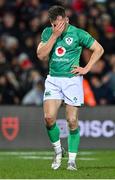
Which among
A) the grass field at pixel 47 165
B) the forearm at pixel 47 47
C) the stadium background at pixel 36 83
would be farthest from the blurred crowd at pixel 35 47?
Result: the forearm at pixel 47 47

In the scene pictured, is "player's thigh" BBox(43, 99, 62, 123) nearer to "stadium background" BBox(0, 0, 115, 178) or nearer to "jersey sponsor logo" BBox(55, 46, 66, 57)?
"jersey sponsor logo" BBox(55, 46, 66, 57)

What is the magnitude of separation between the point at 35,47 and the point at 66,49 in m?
8.17

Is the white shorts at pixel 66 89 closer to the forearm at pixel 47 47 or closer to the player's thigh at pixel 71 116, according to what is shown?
the player's thigh at pixel 71 116

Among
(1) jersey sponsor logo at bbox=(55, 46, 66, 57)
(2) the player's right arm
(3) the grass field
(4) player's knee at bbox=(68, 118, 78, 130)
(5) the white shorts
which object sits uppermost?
(2) the player's right arm

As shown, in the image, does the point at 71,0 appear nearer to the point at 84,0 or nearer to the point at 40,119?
the point at 84,0

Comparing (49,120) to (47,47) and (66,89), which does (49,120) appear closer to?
(66,89)

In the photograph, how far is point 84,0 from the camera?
21.1 meters

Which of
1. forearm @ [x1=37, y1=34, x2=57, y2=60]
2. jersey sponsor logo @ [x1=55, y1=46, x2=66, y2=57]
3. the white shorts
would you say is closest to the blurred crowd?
the white shorts

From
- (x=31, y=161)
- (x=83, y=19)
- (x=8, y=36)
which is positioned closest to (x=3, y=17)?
(x=8, y=36)

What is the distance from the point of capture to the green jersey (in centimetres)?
1090

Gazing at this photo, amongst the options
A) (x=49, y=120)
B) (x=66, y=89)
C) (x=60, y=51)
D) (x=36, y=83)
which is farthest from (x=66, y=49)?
(x=36, y=83)

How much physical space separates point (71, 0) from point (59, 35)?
426 inches

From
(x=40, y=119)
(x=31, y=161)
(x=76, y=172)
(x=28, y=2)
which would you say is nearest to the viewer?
(x=76, y=172)

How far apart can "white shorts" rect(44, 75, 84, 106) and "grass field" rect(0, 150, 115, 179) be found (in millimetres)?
978
